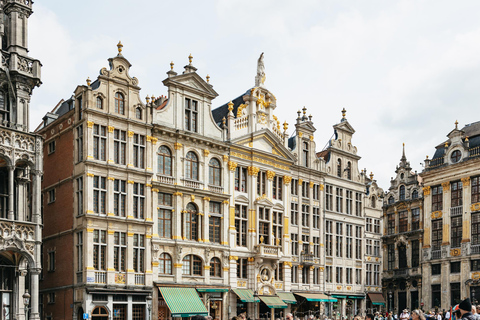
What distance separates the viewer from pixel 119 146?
38.1 metres

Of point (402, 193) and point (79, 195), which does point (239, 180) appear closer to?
point (79, 195)

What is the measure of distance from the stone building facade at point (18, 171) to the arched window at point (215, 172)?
1357 cm

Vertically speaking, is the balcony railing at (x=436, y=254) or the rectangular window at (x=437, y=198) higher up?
the rectangular window at (x=437, y=198)

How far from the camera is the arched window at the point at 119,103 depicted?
38356 millimetres

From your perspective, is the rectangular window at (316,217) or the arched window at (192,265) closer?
the arched window at (192,265)

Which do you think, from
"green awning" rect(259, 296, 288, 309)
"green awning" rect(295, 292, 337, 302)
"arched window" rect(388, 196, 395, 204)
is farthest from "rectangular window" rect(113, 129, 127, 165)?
"arched window" rect(388, 196, 395, 204)

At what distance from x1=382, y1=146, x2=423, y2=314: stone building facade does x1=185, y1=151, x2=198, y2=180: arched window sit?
2601cm

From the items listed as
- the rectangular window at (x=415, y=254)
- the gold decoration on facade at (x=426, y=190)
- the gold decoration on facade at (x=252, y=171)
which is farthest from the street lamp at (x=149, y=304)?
the rectangular window at (x=415, y=254)

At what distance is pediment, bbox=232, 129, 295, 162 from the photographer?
45.3 m

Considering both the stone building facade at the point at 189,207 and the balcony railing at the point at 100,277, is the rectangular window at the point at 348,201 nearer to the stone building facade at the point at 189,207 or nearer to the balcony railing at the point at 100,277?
the stone building facade at the point at 189,207

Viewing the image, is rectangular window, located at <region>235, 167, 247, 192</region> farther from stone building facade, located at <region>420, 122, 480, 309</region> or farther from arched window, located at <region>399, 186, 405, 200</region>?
arched window, located at <region>399, 186, 405, 200</region>

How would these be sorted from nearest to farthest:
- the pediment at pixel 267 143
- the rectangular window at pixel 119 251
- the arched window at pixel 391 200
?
the rectangular window at pixel 119 251 < the pediment at pixel 267 143 < the arched window at pixel 391 200

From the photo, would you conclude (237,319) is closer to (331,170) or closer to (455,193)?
(331,170)

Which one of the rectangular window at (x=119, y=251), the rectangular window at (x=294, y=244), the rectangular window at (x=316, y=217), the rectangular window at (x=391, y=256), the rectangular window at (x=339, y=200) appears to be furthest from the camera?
the rectangular window at (x=391, y=256)
